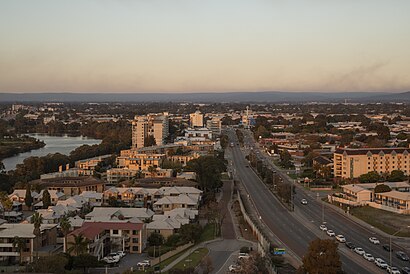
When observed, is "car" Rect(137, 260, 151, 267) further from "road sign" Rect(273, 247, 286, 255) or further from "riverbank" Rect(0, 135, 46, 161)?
"riverbank" Rect(0, 135, 46, 161)


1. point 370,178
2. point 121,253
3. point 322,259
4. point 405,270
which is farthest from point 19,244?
point 370,178

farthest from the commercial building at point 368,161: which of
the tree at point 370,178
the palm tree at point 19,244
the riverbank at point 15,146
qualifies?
the riverbank at point 15,146

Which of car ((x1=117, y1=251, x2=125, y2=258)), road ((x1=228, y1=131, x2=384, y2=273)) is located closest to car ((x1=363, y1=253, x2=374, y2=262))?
road ((x1=228, y1=131, x2=384, y2=273))

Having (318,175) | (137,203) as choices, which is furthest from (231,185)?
(137,203)

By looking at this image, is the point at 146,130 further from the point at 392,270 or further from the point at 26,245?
the point at 392,270

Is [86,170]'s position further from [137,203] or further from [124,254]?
[124,254]
